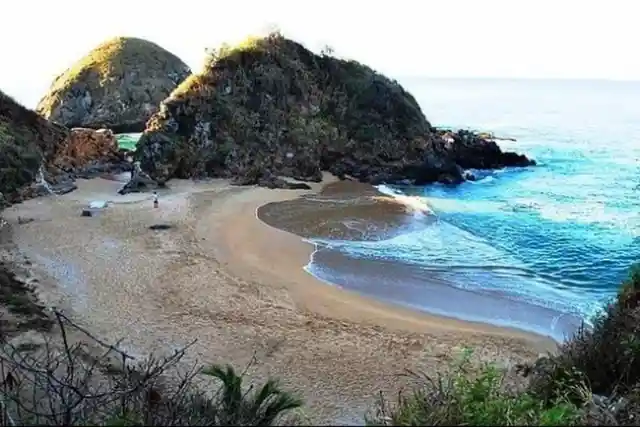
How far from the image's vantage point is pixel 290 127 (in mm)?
37750

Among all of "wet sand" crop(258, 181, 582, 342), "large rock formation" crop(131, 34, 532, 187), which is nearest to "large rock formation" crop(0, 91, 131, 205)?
"large rock formation" crop(131, 34, 532, 187)

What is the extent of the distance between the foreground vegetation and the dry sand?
134cm

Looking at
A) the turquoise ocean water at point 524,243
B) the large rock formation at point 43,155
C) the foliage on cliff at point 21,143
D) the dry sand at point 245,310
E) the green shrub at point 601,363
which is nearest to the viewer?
the green shrub at point 601,363

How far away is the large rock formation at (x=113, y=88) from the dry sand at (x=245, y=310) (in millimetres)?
39437

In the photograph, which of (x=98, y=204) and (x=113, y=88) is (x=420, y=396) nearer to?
(x=98, y=204)

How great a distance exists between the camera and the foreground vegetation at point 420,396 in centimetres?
573

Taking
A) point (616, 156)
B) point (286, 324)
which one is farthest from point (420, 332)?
point (616, 156)

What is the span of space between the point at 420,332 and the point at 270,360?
3731 mm

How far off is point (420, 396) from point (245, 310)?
964cm

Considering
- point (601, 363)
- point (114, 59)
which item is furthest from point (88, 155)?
point (601, 363)

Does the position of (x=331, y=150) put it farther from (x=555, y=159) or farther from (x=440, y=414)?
(x=440, y=414)

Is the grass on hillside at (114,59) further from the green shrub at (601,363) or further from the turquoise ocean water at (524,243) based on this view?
the green shrub at (601,363)

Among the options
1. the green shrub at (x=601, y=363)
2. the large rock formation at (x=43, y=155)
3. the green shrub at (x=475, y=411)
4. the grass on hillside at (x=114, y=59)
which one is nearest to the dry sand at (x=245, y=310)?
the green shrub at (x=475, y=411)

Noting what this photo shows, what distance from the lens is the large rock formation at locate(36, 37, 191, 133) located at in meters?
61.2
